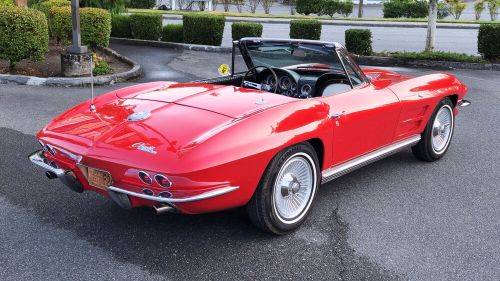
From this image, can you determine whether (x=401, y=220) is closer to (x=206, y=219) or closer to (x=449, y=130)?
(x=206, y=219)

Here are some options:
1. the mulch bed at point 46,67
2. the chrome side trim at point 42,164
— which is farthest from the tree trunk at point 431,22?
the chrome side trim at point 42,164

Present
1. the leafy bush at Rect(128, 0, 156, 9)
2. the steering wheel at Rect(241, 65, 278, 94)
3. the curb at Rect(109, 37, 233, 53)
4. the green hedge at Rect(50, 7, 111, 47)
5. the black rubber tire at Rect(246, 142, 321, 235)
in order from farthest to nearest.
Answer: the leafy bush at Rect(128, 0, 156, 9), the curb at Rect(109, 37, 233, 53), the green hedge at Rect(50, 7, 111, 47), the steering wheel at Rect(241, 65, 278, 94), the black rubber tire at Rect(246, 142, 321, 235)

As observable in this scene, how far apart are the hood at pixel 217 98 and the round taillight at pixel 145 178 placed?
2.37ft

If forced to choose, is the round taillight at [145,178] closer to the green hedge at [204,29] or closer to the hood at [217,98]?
the hood at [217,98]

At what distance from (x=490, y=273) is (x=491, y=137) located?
136 inches

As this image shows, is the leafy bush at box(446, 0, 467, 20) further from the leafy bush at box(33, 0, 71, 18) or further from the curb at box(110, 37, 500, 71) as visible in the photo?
the leafy bush at box(33, 0, 71, 18)

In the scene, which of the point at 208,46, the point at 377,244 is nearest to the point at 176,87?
the point at 377,244

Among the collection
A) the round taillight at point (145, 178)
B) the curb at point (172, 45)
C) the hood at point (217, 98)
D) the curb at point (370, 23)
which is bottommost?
the round taillight at point (145, 178)

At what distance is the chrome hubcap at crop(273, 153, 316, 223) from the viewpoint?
11.4 feet

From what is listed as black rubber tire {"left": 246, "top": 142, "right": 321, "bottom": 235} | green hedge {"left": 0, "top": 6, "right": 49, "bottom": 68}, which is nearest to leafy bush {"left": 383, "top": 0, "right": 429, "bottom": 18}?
green hedge {"left": 0, "top": 6, "right": 49, "bottom": 68}

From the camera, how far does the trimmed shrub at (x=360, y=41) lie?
41.3 ft

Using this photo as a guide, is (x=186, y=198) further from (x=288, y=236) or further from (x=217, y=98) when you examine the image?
(x=217, y=98)

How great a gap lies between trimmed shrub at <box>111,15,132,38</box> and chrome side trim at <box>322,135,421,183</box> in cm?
1212

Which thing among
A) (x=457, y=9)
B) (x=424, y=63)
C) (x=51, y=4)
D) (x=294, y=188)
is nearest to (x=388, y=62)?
(x=424, y=63)
